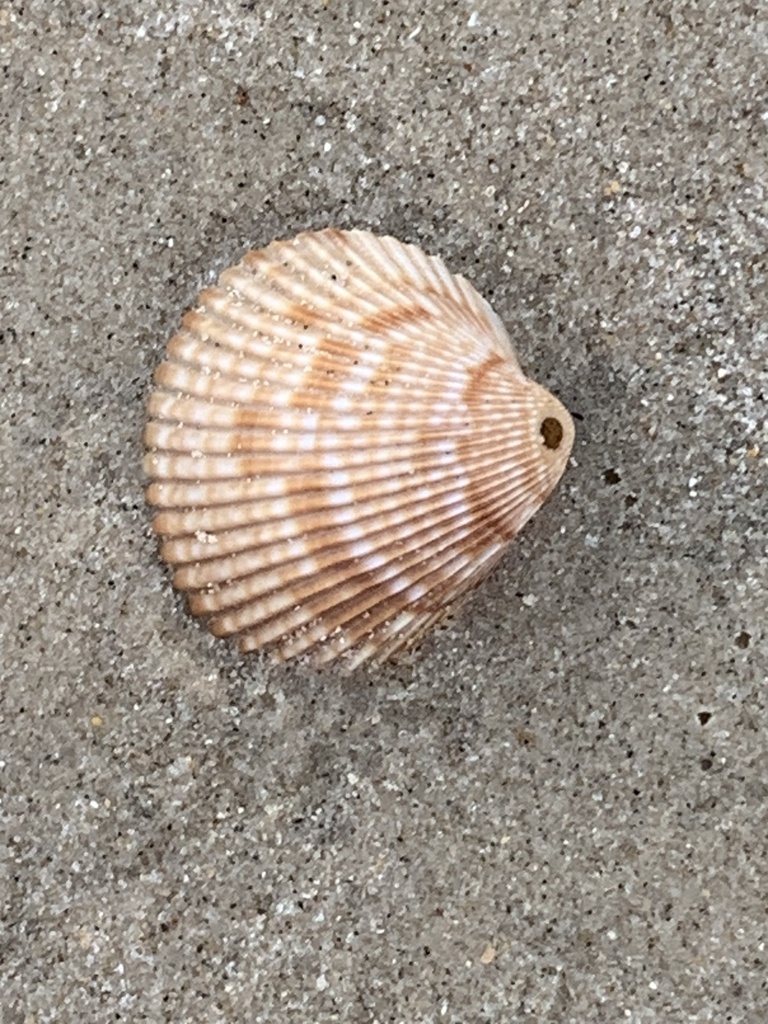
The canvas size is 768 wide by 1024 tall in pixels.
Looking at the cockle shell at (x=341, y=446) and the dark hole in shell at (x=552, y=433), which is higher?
the dark hole in shell at (x=552, y=433)

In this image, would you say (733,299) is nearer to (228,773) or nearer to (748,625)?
(748,625)

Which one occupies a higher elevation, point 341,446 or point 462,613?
point 341,446

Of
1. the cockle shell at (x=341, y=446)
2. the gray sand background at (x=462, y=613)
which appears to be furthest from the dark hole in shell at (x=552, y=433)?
the gray sand background at (x=462, y=613)

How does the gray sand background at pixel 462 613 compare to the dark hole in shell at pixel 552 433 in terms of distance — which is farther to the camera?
the gray sand background at pixel 462 613

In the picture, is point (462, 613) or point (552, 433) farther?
point (462, 613)

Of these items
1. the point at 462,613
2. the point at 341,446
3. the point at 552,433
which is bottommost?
the point at 462,613

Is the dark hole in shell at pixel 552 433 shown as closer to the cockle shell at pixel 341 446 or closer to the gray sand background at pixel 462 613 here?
the cockle shell at pixel 341 446
